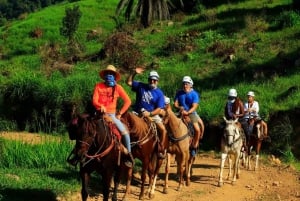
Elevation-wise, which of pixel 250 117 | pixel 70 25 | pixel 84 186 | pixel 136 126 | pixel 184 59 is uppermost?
pixel 70 25

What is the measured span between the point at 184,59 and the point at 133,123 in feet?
62.3

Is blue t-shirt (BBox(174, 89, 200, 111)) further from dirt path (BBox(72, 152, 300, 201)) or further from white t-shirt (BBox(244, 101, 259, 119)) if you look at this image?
white t-shirt (BBox(244, 101, 259, 119))

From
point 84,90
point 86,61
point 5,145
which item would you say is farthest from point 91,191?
point 86,61

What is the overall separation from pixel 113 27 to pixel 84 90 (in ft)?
54.1

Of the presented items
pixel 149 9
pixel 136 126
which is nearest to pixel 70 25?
pixel 149 9

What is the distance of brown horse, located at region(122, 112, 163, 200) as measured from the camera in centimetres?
1156

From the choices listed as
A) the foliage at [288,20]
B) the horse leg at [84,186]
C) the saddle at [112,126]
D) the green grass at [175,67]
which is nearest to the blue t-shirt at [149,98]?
the saddle at [112,126]

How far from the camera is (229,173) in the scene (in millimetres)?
15391

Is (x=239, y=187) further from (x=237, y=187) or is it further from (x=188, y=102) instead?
(x=188, y=102)

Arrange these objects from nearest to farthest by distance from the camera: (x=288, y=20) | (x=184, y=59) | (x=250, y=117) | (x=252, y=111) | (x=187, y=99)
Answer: (x=187, y=99) < (x=250, y=117) < (x=252, y=111) < (x=184, y=59) < (x=288, y=20)

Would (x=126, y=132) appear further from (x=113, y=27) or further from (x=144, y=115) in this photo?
(x=113, y=27)

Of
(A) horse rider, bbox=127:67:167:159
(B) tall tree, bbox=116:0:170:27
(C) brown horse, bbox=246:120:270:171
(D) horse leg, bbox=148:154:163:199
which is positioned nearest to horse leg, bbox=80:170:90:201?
(A) horse rider, bbox=127:67:167:159

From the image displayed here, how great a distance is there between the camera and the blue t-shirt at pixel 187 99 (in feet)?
46.2

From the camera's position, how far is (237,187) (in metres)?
14.6
